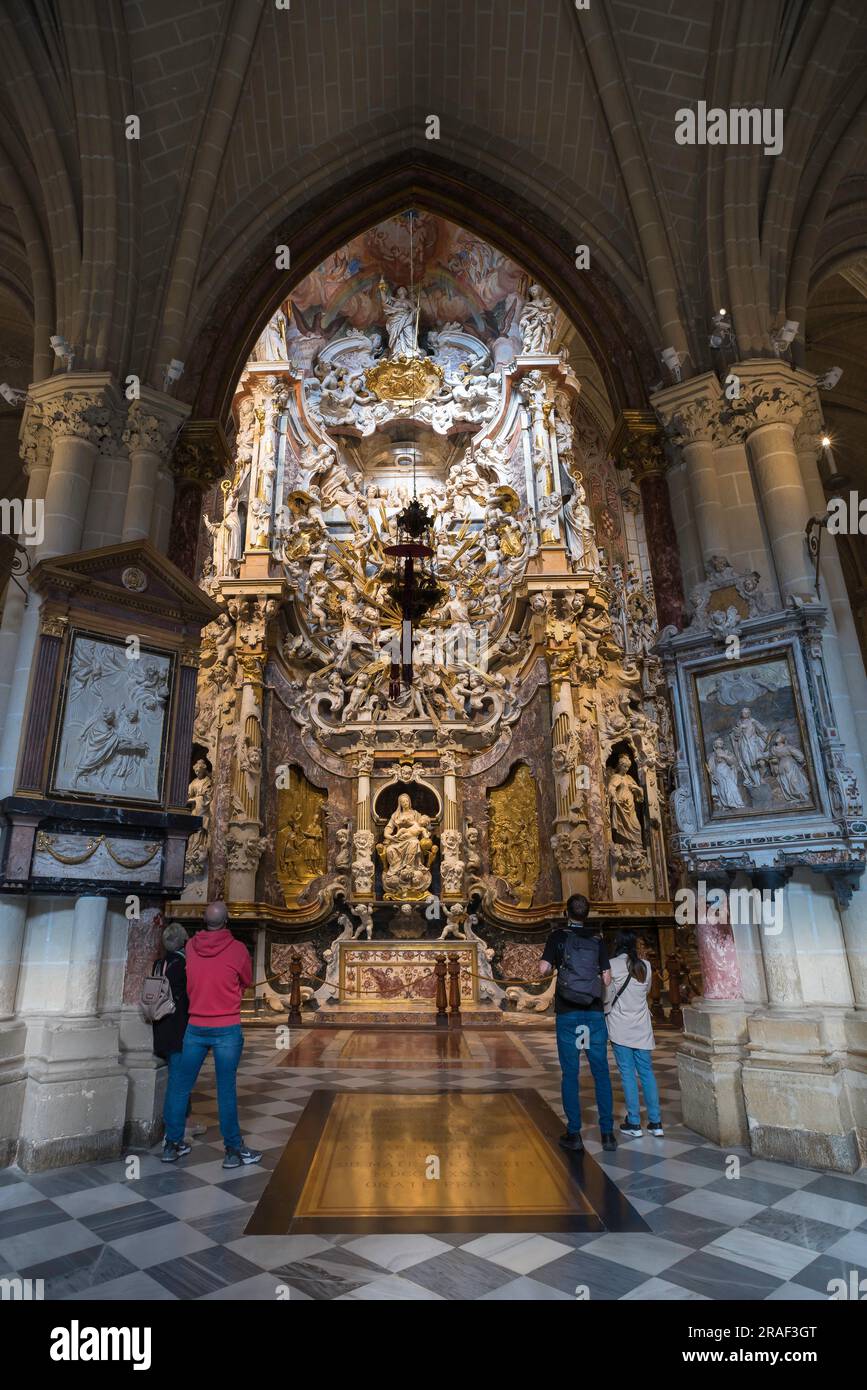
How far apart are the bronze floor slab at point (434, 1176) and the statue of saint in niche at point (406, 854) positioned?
24.1ft

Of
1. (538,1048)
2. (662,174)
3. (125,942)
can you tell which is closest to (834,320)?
(662,174)

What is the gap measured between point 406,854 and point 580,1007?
876cm

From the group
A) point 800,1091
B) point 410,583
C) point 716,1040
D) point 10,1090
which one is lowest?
point 800,1091

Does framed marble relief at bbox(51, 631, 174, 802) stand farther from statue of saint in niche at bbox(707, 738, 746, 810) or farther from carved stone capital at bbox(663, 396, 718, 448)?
carved stone capital at bbox(663, 396, 718, 448)

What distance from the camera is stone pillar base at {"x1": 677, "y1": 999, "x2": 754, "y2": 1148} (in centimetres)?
487

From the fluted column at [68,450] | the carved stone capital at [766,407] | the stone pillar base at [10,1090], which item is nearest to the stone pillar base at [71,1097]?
the stone pillar base at [10,1090]

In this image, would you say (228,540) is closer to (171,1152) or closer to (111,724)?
(111,724)

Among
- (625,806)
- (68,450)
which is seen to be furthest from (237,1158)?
(625,806)

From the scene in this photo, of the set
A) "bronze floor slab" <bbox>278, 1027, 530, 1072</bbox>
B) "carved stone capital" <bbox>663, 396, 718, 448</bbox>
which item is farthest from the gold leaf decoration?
"carved stone capital" <bbox>663, 396, 718, 448</bbox>

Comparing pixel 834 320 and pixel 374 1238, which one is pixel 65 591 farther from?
pixel 834 320

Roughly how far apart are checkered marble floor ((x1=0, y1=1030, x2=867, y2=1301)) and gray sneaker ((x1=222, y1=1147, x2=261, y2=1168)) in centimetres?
6

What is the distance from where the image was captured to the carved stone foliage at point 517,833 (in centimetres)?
1351

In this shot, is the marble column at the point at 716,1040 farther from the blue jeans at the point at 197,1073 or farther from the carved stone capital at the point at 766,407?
the carved stone capital at the point at 766,407

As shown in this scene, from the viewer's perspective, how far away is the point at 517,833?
45.5ft
